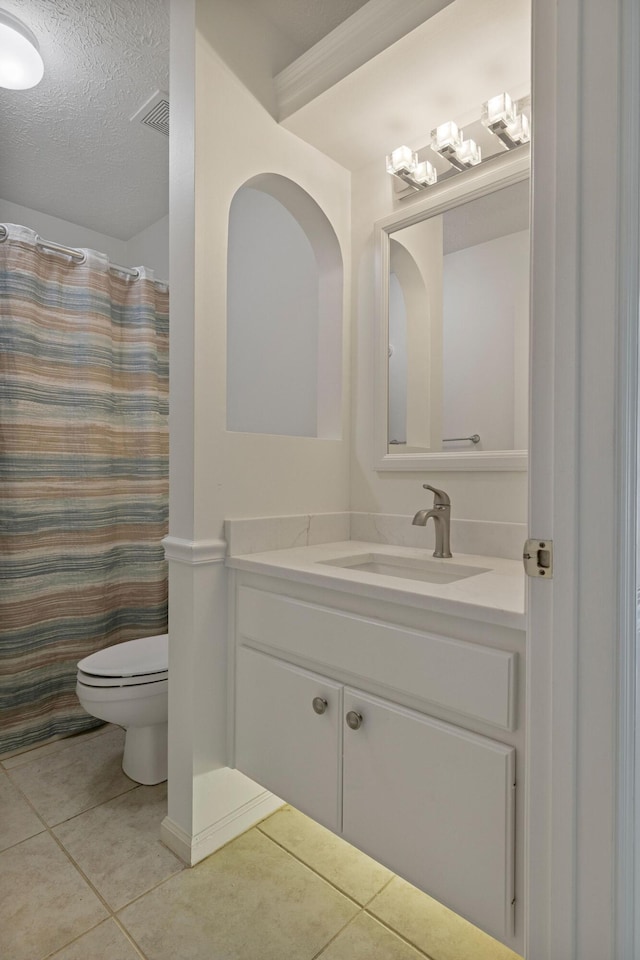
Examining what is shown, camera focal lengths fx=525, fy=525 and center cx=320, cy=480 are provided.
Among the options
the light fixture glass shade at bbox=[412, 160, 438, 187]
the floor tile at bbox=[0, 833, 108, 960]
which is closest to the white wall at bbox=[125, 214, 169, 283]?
the light fixture glass shade at bbox=[412, 160, 438, 187]

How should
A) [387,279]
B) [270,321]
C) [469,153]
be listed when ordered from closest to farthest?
[469,153]
[387,279]
[270,321]

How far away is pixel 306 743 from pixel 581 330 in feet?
3.76

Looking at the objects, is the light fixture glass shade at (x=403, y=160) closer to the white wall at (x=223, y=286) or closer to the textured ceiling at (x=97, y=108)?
the white wall at (x=223, y=286)

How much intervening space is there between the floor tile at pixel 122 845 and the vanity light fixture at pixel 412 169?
2.19 metres

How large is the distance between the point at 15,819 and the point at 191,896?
0.68 m

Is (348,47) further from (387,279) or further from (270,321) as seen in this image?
(270,321)

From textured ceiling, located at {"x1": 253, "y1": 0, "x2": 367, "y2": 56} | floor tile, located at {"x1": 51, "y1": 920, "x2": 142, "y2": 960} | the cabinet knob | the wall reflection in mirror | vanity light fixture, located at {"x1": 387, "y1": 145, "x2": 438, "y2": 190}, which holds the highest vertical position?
textured ceiling, located at {"x1": 253, "y1": 0, "x2": 367, "y2": 56}

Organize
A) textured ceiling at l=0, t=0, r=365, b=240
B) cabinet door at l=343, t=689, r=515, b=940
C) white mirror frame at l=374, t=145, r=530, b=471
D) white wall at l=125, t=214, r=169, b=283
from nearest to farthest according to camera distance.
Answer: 1. cabinet door at l=343, t=689, r=515, b=940
2. white mirror frame at l=374, t=145, r=530, b=471
3. textured ceiling at l=0, t=0, r=365, b=240
4. white wall at l=125, t=214, r=169, b=283

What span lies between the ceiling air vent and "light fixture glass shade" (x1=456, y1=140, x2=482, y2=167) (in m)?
1.21

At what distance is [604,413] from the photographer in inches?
31.4

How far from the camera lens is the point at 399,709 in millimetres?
1157

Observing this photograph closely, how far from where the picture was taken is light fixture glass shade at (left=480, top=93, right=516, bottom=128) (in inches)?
58.4

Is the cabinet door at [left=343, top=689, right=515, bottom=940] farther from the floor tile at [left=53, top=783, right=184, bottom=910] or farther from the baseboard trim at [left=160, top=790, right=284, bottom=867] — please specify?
the floor tile at [left=53, top=783, right=184, bottom=910]

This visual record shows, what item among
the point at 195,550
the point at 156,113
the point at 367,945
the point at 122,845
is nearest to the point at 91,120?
the point at 156,113
